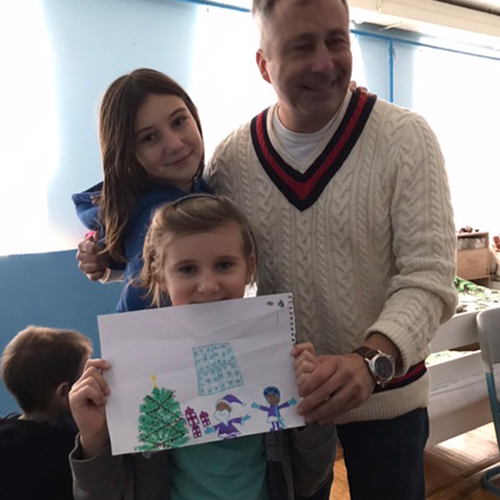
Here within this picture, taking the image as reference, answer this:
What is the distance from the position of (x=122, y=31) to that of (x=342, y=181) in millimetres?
2537

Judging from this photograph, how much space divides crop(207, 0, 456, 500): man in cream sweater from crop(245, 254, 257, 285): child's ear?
7 centimetres

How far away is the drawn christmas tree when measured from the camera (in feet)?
2.72

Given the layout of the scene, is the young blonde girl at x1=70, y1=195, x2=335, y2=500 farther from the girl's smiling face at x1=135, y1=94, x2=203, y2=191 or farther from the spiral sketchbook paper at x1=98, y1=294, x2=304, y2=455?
the girl's smiling face at x1=135, y1=94, x2=203, y2=191

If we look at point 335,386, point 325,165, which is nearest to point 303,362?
point 335,386

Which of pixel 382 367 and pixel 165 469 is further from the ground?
pixel 382 367

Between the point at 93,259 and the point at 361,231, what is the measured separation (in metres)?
0.67

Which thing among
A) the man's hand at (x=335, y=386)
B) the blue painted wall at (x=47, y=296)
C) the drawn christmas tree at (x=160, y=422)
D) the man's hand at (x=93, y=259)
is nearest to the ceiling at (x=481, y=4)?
the blue painted wall at (x=47, y=296)

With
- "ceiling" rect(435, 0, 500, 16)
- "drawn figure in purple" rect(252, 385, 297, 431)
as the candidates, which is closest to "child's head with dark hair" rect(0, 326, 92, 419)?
"drawn figure in purple" rect(252, 385, 297, 431)

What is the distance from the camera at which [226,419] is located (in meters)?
0.85

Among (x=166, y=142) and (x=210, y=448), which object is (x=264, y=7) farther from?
(x=210, y=448)

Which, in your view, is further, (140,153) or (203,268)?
(140,153)

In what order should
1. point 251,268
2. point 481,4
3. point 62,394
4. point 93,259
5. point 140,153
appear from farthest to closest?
point 481,4 < point 62,394 < point 93,259 < point 140,153 < point 251,268

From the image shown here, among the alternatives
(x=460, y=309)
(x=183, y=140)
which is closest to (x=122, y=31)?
(x=183, y=140)

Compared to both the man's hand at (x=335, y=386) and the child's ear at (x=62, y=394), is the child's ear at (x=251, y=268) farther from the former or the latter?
the child's ear at (x=62, y=394)
